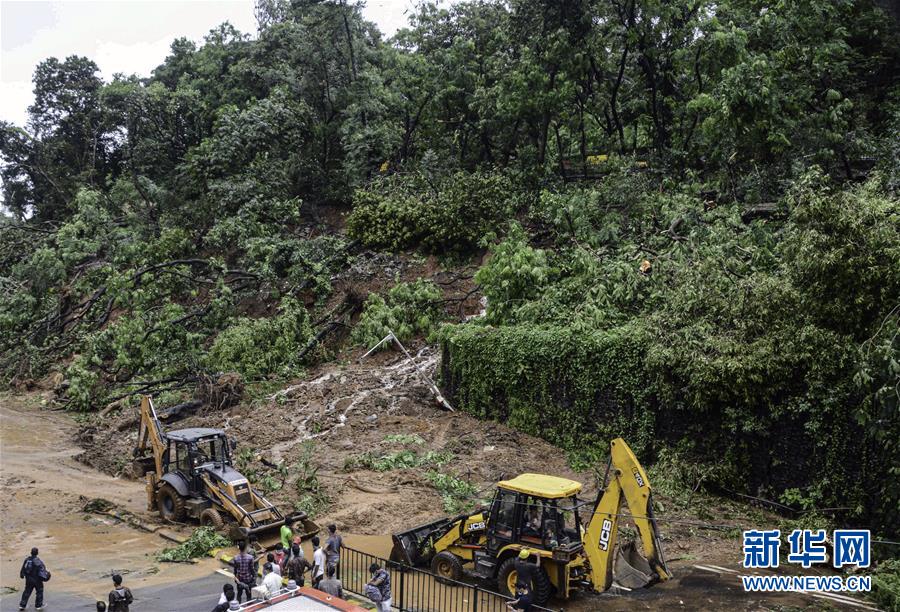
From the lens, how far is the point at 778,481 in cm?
1439

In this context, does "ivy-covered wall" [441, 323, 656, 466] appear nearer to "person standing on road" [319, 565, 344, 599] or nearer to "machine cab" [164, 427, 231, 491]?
"machine cab" [164, 427, 231, 491]

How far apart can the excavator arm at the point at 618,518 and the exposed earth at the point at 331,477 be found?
1.35 ft

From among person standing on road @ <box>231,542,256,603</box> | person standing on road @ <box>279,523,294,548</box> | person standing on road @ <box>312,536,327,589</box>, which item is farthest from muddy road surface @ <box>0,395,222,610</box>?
person standing on road @ <box>312,536,327,589</box>

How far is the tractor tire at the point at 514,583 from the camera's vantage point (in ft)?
34.2

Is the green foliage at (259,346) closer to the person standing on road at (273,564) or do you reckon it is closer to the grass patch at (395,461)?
the grass patch at (395,461)

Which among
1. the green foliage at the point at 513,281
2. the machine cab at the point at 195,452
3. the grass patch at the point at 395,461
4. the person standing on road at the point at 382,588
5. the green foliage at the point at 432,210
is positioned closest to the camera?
the person standing on road at the point at 382,588

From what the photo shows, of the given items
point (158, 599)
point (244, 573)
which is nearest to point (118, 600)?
point (158, 599)

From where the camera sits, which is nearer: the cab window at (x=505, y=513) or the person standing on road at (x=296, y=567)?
the cab window at (x=505, y=513)

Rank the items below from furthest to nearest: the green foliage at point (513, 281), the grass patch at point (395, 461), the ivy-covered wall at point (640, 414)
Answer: the green foliage at point (513, 281)
the grass patch at point (395, 461)
the ivy-covered wall at point (640, 414)

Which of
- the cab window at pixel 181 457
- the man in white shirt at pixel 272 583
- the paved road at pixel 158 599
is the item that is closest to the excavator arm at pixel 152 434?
the cab window at pixel 181 457

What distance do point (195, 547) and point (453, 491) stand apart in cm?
517

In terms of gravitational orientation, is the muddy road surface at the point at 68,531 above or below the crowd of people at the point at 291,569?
below

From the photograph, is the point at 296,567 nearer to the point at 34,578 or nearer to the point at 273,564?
the point at 273,564

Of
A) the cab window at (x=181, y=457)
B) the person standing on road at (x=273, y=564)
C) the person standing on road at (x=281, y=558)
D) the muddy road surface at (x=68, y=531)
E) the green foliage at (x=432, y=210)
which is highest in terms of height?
the green foliage at (x=432, y=210)
